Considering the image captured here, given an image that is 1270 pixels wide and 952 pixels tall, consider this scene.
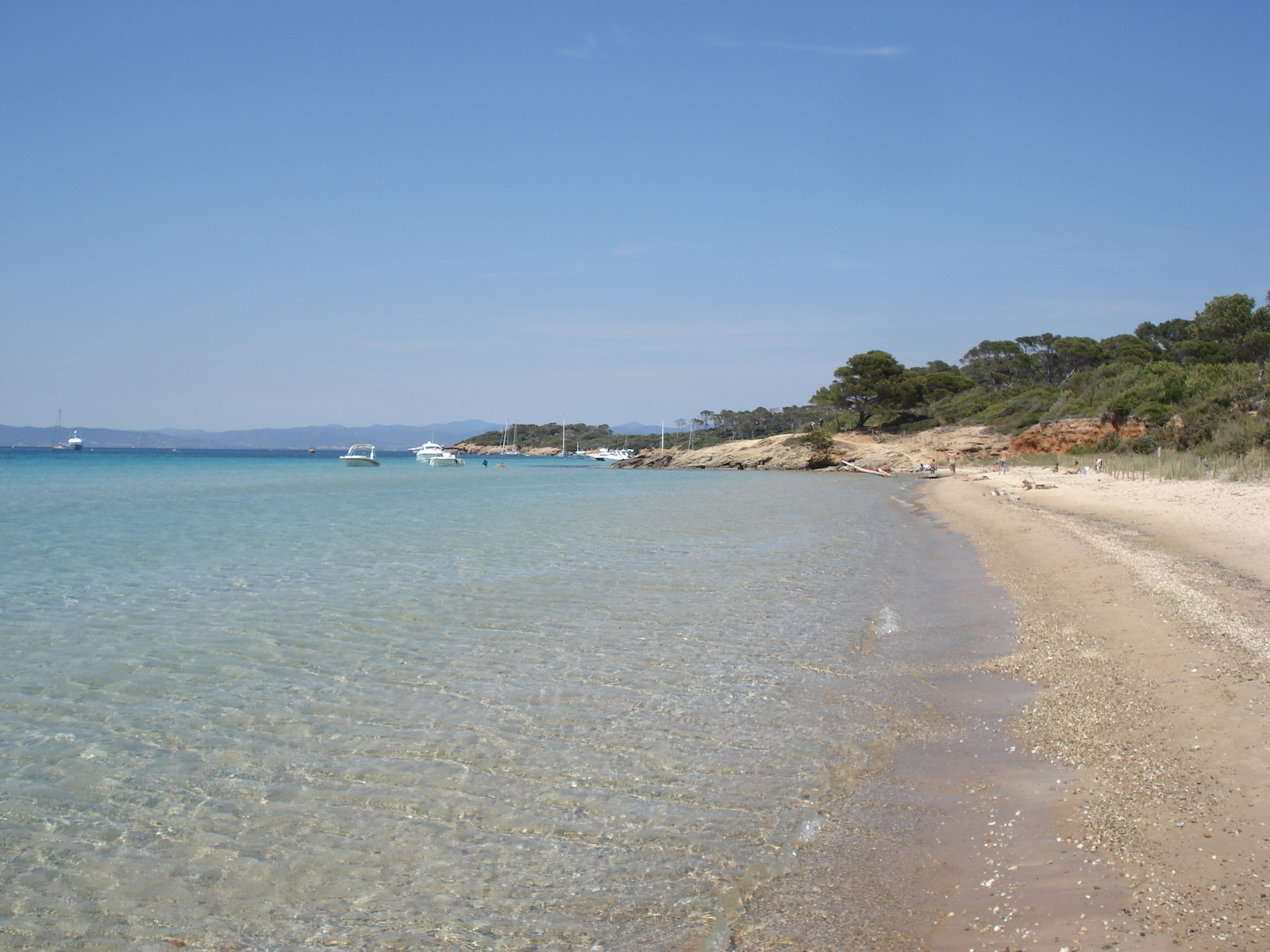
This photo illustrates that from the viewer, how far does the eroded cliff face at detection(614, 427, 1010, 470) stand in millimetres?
55719

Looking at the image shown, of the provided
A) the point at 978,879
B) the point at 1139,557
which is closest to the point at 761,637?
the point at 978,879

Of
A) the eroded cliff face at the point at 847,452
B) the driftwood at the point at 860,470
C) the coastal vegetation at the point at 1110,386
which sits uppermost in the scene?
the coastal vegetation at the point at 1110,386

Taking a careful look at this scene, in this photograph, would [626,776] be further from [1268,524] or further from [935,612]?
[1268,524]

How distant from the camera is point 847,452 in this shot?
64062 millimetres

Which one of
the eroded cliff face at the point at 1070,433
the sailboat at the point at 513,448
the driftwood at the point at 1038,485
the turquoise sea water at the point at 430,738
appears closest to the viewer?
the turquoise sea water at the point at 430,738

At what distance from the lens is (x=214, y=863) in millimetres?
3490

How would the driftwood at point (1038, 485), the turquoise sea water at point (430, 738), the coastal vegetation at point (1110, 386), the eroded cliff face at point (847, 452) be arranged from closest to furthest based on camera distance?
1. the turquoise sea water at point (430, 738)
2. the driftwood at point (1038, 485)
3. the coastal vegetation at point (1110, 386)
4. the eroded cliff face at point (847, 452)

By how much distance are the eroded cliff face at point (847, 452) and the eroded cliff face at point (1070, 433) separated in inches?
273

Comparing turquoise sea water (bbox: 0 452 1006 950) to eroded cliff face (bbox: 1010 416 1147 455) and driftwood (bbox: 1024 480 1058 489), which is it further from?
eroded cliff face (bbox: 1010 416 1147 455)

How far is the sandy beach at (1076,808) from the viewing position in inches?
110

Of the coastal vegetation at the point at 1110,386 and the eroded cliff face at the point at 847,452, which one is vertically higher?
the coastal vegetation at the point at 1110,386

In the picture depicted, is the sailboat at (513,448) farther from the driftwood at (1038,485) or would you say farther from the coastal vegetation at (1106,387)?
the driftwood at (1038,485)

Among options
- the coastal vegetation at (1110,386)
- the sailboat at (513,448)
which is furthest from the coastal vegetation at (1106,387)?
the sailboat at (513,448)

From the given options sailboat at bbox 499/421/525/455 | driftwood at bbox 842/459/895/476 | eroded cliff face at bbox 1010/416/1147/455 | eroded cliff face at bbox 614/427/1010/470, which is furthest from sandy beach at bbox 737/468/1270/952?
sailboat at bbox 499/421/525/455
